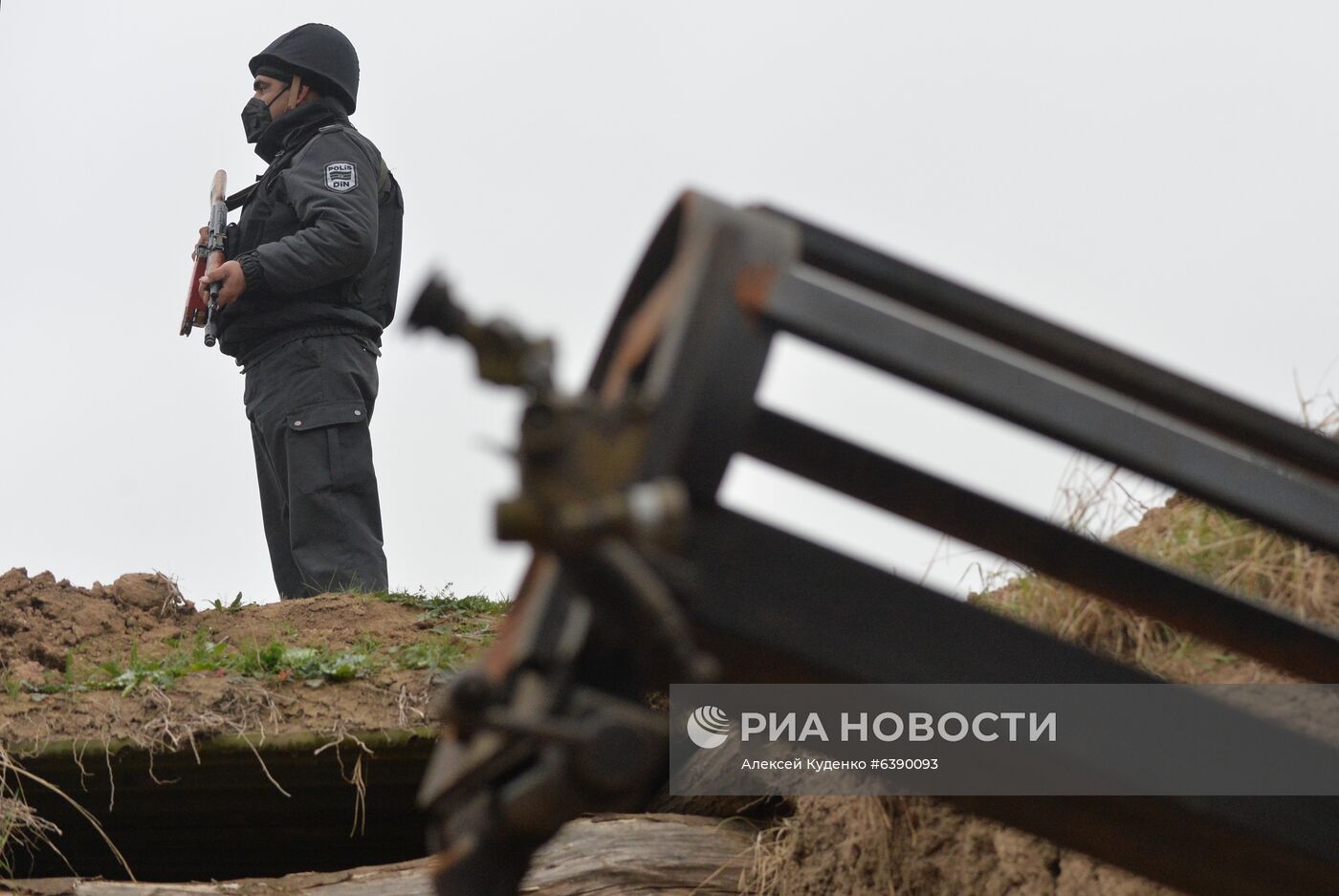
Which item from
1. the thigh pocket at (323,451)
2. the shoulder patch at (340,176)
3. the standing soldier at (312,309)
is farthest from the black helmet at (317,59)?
the thigh pocket at (323,451)

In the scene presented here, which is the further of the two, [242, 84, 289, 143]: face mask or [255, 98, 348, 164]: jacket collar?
[242, 84, 289, 143]: face mask

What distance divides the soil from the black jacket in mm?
1288

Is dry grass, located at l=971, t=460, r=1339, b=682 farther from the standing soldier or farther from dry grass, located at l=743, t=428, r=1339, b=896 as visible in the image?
the standing soldier

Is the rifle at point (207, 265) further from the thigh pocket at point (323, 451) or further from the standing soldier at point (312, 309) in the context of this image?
the thigh pocket at point (323, 451)

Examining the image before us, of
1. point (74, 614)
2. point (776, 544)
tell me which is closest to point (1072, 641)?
point (776, 544)

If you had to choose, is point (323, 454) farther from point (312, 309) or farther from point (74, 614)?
point (74, 614)

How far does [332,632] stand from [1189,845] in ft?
11.8

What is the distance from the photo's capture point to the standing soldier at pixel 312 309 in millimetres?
6242

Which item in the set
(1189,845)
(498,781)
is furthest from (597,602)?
(1189,845)

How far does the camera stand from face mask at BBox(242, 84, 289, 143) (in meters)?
6.93

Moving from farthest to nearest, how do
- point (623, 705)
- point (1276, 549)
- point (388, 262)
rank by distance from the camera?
point (388, 262) < point (1276, 549) < point (623, 705)

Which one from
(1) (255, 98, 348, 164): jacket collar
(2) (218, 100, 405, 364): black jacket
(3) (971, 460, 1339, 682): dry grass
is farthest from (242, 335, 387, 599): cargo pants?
(3) (971, 460, 1339, 682): dry grass

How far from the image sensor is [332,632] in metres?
5.13

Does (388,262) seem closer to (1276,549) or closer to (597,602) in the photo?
(1276,549)
